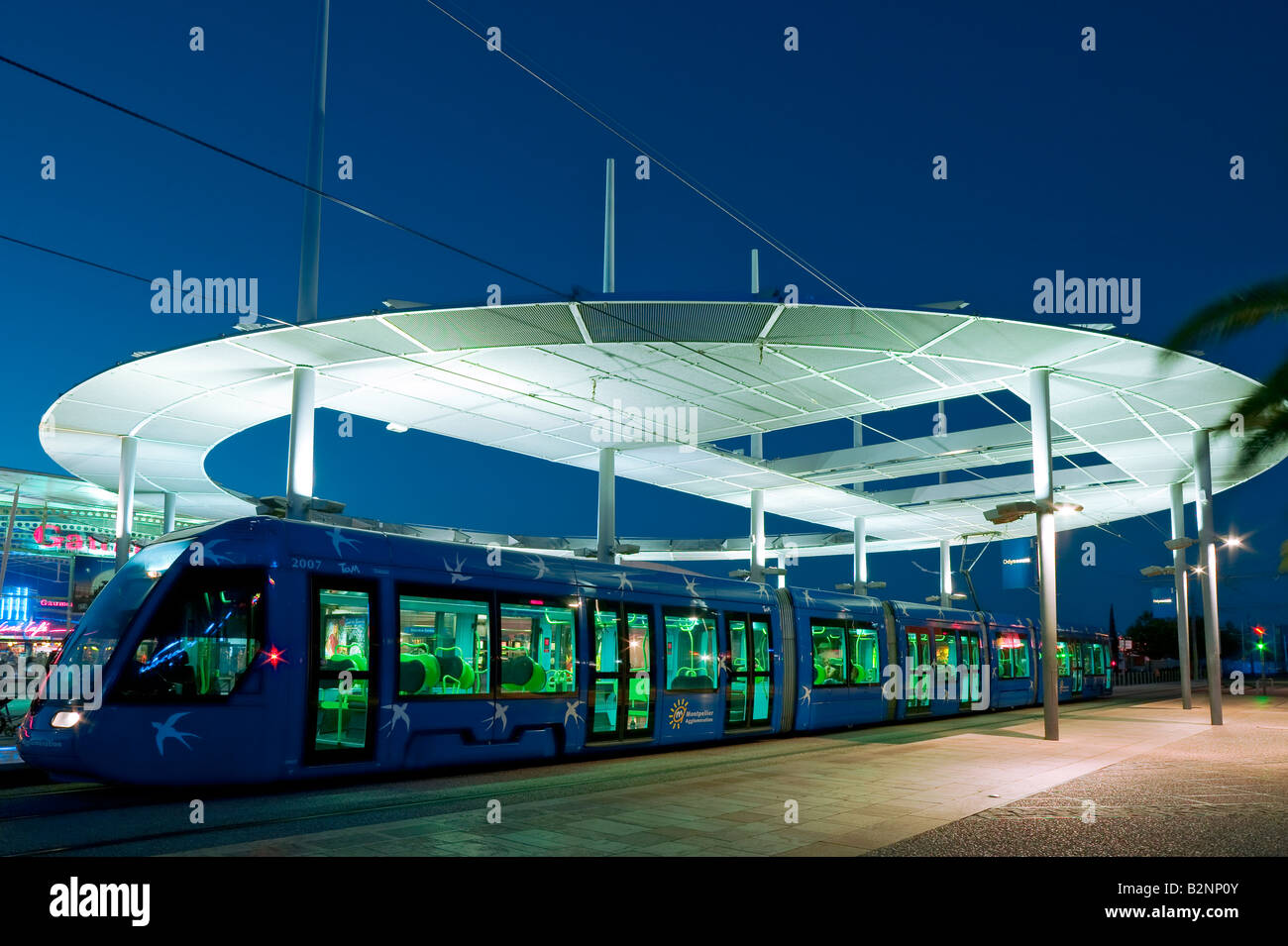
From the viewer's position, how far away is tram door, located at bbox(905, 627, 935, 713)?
22.4 m

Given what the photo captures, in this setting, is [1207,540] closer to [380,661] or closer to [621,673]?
[621,673]

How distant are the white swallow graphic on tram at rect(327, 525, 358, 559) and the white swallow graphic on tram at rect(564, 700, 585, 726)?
3818mm

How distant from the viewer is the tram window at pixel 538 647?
1312 centimetres

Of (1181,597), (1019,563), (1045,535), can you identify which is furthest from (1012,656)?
(1019,563)

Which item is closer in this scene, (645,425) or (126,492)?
(126,492)

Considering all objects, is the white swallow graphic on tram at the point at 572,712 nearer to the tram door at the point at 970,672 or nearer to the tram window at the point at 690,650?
the tram window at the point at 690,650

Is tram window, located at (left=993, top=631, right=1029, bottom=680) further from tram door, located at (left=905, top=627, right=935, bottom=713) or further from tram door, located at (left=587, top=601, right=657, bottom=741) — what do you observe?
tram door, located at (left=587, top=601, right=657, bottom=741)

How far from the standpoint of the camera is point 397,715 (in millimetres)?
11664

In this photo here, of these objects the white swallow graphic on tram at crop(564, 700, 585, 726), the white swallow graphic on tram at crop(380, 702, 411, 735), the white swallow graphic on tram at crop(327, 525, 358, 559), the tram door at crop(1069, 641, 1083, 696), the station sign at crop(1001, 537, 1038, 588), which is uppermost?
the station sign at crop(1001, 537, 1038, 588)

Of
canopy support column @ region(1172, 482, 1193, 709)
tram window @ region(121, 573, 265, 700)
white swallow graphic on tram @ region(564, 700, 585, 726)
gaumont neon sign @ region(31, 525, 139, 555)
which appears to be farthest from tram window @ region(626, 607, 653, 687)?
gaumont neon sign @ region(31, 525, 139, 555)

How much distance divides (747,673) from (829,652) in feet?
9.17

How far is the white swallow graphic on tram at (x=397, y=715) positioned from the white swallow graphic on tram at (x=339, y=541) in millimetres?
1771
